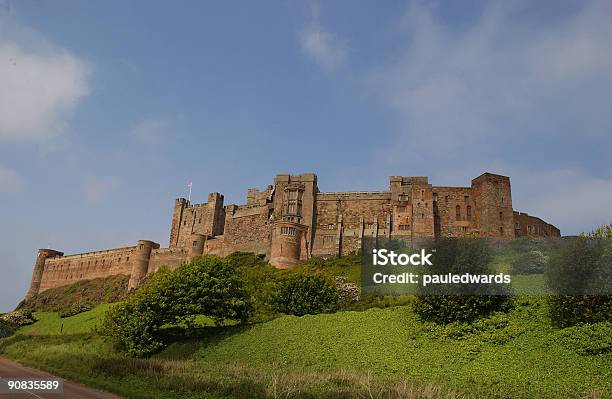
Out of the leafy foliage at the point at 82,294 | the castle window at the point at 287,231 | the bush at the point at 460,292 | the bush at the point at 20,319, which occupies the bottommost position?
the bush at the point at 20,319

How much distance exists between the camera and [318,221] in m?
75.8

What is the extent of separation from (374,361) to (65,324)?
154 ft

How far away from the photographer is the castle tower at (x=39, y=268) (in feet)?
331

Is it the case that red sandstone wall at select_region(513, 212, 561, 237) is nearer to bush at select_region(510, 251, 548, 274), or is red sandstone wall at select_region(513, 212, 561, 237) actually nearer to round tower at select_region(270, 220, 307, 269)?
bush at select_region(510, 251, 548, 274)

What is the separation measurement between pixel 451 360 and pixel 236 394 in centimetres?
980

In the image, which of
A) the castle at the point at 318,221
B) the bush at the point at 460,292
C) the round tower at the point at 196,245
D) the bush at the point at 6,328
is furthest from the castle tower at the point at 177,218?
the bush at the point at 460,292

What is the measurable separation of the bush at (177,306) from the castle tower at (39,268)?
78241 millimetres

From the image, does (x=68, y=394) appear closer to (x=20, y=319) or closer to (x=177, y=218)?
(x=20, y=319)

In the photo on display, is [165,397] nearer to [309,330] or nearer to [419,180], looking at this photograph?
[309,330]

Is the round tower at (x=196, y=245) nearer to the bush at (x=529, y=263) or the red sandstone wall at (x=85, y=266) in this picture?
the red sandstone wall at (x=85, y=266)

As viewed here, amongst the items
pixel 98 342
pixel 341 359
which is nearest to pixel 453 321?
pixel 341 359

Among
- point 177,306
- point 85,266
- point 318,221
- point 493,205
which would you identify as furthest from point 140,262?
point 493,205

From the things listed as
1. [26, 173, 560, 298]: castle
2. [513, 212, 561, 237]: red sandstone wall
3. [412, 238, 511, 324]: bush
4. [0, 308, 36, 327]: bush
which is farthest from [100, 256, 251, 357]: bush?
A: [513, 212, 561, 237]: red sandstone wall

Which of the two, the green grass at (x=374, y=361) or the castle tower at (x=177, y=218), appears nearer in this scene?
the green grass at (x=374, y=361)
